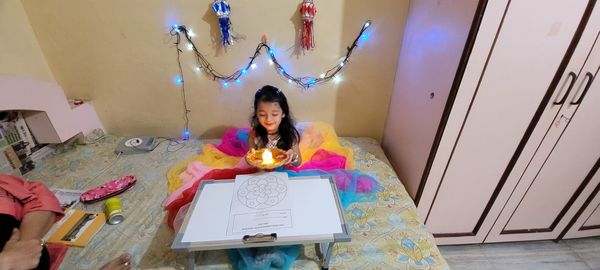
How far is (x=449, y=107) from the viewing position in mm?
1273

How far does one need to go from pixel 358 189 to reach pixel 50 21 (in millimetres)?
2222

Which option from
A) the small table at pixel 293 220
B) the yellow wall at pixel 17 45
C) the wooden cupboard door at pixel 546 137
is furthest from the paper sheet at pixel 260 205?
the yellow wall at pixel 17 45

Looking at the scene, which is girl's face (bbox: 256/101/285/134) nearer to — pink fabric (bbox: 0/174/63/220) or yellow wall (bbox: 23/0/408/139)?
yellow wall (bbox: 23/0/408/139)

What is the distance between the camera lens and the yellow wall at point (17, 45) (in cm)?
161

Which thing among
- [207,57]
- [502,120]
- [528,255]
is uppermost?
[207,57]

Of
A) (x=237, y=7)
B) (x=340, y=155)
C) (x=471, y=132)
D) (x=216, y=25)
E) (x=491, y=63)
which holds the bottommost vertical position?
(x=340, y=155)

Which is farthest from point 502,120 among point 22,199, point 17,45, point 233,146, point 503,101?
point 17,45

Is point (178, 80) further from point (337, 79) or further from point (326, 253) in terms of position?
point (326, 253)

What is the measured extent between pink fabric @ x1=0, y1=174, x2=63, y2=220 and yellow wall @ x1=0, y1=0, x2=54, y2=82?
833 millimetres

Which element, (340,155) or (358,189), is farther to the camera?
(340,155)

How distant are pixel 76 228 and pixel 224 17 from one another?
1369mm

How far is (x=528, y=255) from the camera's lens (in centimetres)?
179

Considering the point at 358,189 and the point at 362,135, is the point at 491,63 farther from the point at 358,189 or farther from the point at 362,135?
the point at 362,135

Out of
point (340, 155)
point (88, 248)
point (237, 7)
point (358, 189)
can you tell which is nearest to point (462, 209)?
point (358, 189)
